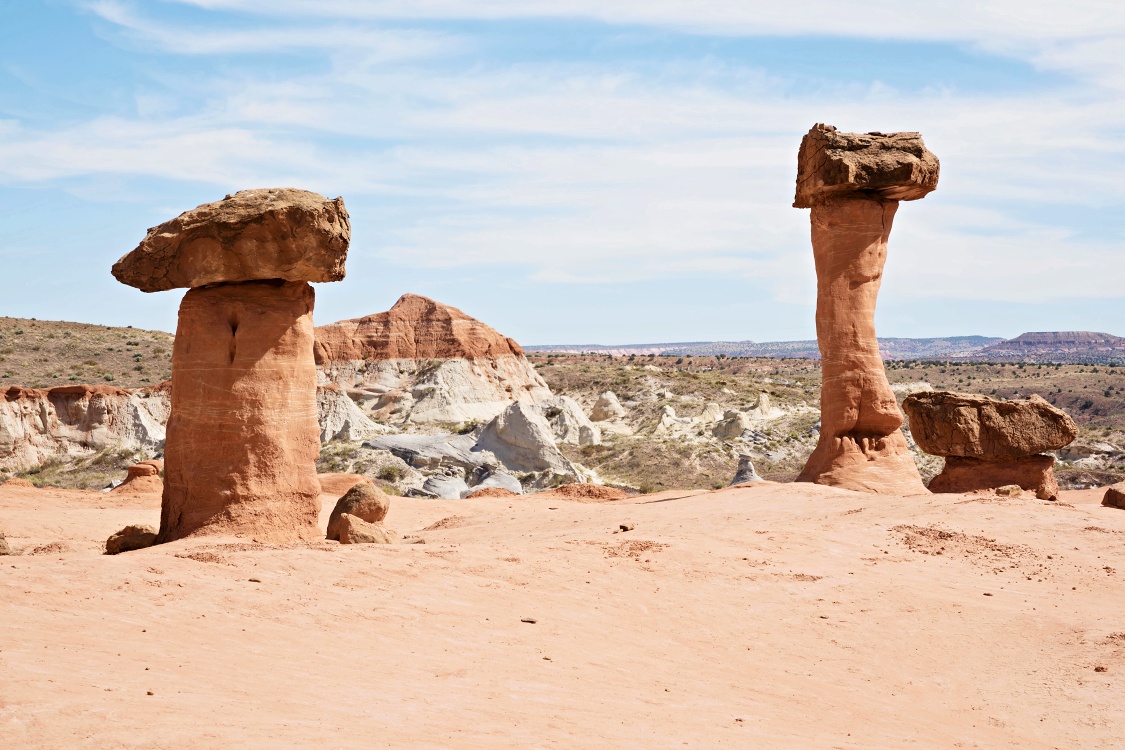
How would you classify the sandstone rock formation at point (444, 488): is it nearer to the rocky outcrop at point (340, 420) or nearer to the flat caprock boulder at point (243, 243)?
the rocky outcrop at point (340, 420)

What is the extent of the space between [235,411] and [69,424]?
67.2ft

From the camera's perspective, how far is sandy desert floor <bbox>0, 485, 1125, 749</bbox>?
5.46 metres

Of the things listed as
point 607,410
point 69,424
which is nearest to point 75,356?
point 69,424

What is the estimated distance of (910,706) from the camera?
23.2 feet

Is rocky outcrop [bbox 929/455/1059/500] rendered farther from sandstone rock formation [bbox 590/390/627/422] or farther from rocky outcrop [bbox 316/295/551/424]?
rocky outcrop [bbox 316/295/551/424]

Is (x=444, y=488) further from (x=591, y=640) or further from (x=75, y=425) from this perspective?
(x=591, y=640)

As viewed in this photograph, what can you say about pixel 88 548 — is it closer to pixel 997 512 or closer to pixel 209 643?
pixel 209 643

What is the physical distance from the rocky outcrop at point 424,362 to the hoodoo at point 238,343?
24.9 metres

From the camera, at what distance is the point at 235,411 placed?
11.0 metres

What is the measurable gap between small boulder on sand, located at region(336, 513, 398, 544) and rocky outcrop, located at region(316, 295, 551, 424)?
976 inches

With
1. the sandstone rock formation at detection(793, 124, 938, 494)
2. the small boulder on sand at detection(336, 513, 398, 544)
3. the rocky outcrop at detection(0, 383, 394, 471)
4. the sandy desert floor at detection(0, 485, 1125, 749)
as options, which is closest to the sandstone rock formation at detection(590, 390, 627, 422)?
the rocky outcrop at detection(0, 383, 394, 471)

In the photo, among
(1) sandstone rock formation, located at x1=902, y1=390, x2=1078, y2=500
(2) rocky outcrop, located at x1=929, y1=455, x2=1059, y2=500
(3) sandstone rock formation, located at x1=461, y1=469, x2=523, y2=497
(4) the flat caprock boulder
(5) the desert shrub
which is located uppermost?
(4) the flat caprock boulder

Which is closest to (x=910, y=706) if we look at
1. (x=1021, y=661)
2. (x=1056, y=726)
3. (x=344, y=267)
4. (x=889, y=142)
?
(x=1056, y=726)

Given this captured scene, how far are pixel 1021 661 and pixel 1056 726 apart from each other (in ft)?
4.21
